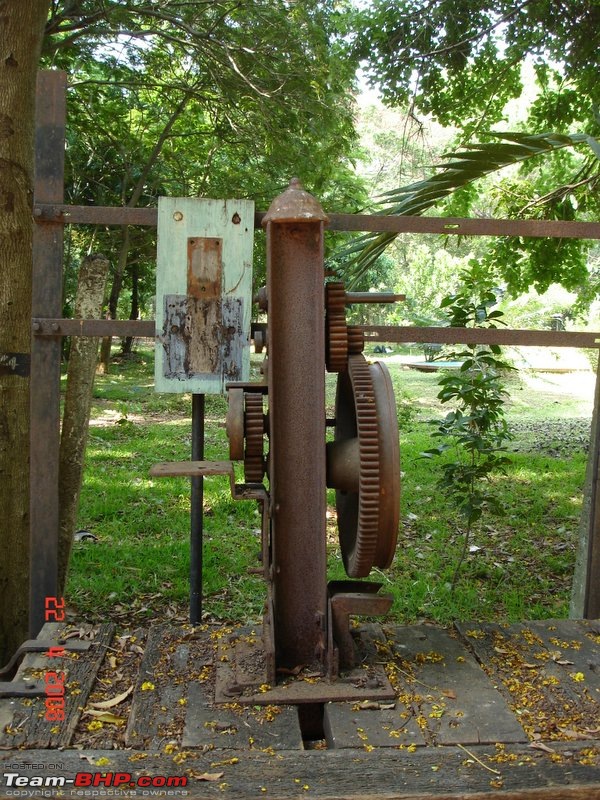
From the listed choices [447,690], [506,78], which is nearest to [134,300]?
[506,78]

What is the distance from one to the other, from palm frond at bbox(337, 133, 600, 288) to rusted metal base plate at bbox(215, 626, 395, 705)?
1.77 metres

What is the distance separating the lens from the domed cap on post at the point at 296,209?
9.09 ft

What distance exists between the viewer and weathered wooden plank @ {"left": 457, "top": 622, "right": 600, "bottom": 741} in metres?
2.58

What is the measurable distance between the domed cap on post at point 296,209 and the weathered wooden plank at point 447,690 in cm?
166

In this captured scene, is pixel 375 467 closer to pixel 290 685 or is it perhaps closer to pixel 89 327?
pixel 290 685

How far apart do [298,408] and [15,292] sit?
1.67 metres

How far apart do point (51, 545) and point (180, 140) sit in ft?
31.0

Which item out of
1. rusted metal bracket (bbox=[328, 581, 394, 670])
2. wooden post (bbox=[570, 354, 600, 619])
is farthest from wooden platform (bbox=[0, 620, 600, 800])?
wooden post (bbox=[570, 354, 600, 619])

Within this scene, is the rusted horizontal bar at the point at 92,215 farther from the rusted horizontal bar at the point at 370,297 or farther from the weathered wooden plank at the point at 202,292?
the rusted horizontal bar at the point at 370,297

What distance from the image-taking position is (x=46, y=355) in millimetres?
3203

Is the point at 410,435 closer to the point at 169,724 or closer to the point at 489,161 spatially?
the point at 489,161

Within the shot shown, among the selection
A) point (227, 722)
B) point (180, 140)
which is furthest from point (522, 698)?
point (180, 140)

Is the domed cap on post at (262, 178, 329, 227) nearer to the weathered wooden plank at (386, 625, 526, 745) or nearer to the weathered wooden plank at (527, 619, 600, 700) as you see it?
the weathered wooden plank at (386, 625, 526, 745)

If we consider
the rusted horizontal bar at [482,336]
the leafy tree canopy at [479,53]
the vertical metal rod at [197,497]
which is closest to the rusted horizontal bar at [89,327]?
the vertical metal rod at [197,497]
